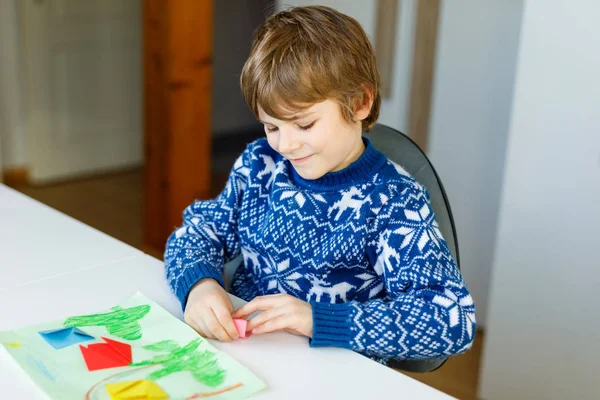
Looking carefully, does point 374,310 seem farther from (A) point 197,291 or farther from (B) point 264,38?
(B) point 264,38

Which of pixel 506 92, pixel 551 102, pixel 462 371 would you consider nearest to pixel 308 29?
pixel 551 102

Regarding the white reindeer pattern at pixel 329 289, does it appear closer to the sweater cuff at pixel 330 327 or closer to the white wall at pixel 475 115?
the sweater cuff at pixel 330 327

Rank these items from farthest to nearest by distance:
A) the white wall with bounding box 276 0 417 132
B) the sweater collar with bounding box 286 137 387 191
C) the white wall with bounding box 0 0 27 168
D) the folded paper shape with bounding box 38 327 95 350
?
the white wall with bounding box 0 0 27 168 → the white wall with bounding box 276 0 417 132 → the sweater collar with bounding box 286 137 387 191 → the folded paper shape with bounding box 38 327 95 350

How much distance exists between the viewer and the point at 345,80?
111 centimetres

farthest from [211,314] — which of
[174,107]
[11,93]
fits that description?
[11,93]

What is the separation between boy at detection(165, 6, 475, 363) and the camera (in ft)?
3.31

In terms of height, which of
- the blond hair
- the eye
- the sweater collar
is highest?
the blond hair

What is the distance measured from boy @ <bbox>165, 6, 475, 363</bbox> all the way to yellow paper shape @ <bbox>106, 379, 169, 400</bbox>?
0.49 feet

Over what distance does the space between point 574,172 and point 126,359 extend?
1.29 metres

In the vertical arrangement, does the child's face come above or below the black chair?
above

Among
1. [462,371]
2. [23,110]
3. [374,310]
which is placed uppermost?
[374,310]

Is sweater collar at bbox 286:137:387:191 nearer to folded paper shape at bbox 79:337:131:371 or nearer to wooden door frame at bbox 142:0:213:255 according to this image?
folded paper shape at bbox 79:337:131:371

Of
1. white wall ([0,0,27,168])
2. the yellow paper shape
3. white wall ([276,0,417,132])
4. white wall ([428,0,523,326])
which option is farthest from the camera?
white wall ([0,0,27,168])

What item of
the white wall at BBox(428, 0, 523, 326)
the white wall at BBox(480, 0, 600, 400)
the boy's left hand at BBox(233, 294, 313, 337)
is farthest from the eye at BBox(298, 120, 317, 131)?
the white wall at BBox(428, 0, 523, 326)
